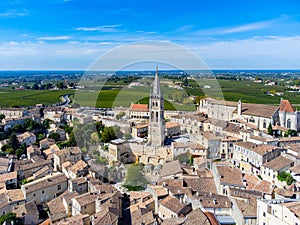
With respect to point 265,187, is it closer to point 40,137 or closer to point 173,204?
point 173,204

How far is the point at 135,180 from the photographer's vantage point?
1841cm

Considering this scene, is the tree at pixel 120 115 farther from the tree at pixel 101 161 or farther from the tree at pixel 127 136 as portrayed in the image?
the tree at pixel 101 161

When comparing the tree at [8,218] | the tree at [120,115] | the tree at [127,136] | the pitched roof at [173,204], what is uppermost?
the tree at [120,115]

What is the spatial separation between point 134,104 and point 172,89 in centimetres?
480

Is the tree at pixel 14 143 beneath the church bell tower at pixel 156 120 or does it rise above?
beneath

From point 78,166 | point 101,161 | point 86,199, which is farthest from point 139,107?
point 86,199

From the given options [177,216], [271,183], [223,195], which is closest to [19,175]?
[177,216]

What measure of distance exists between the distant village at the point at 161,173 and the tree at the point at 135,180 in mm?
61

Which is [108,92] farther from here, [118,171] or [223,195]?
[223,195]

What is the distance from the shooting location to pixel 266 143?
20.1 metres

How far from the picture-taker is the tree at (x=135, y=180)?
17875 millimetres

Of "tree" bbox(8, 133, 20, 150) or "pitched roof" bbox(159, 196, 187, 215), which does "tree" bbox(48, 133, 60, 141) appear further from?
"pitched roof" bbox(159, 196, 187, 215)

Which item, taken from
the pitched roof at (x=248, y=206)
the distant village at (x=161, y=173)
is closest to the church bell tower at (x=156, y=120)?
the distant village at (x=161, y=173)

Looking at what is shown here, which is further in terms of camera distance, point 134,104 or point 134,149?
point 134,104
